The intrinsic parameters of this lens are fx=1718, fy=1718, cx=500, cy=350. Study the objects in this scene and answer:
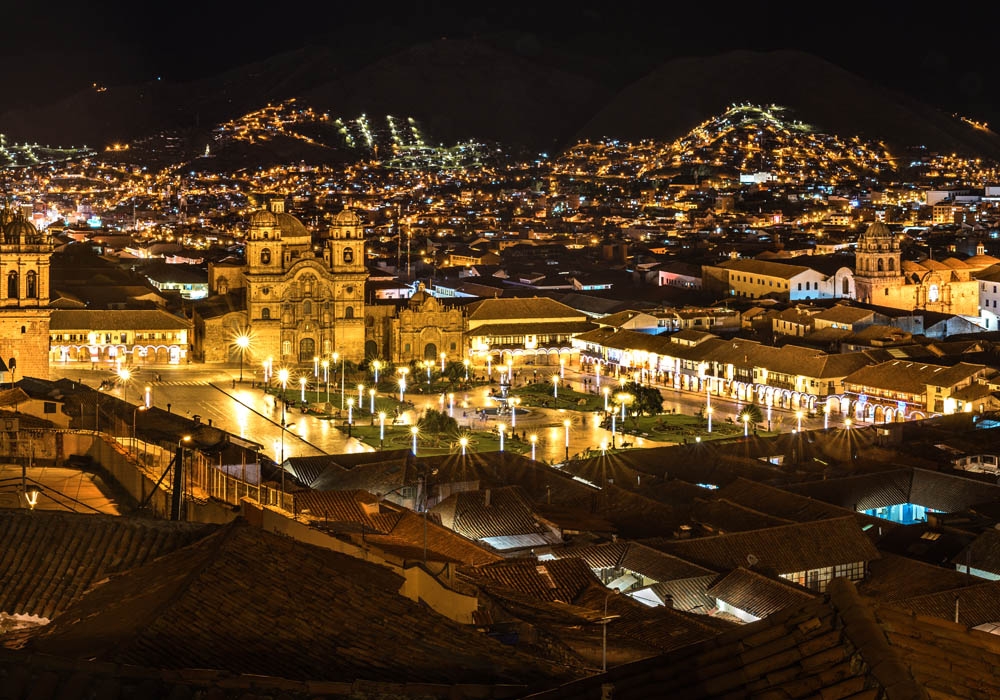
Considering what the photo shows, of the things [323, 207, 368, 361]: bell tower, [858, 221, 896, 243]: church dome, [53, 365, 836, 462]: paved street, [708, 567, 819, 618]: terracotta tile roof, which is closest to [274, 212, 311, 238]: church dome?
[323, 207, 368, 361]: bell tower

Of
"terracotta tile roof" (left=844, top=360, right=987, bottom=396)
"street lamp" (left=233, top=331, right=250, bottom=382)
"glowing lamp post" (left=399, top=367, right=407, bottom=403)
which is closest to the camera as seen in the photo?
"terracotta tile roof" (left=844, top=360, right=987, bottom=396)

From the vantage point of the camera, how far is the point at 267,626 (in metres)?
5.87

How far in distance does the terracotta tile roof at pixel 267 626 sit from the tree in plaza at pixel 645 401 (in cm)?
2446

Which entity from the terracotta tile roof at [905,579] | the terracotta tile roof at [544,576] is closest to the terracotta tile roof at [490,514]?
the terracotta tile roof at [544,576]

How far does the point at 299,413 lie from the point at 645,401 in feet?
20.7

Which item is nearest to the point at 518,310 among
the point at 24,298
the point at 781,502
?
the point at 24,298

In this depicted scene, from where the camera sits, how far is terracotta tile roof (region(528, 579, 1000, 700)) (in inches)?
136

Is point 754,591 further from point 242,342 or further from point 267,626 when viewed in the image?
point 242,342

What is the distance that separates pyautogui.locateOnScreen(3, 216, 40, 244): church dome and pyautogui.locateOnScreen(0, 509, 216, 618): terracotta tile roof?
2033cm

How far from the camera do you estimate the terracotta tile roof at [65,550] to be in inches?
277

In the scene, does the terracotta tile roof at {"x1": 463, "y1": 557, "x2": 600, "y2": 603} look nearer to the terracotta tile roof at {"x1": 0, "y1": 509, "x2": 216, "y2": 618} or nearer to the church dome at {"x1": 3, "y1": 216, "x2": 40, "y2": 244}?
the terracotta tile roof at {"x1": 0, "y1": 509, "x2": 216, "y2": 618}

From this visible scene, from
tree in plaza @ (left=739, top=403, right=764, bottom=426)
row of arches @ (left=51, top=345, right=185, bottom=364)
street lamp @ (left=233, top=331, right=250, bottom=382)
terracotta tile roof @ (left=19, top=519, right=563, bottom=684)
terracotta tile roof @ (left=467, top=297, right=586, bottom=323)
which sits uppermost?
terracotta tile roof @ (left=467, top=297, right=586, bottom=323)

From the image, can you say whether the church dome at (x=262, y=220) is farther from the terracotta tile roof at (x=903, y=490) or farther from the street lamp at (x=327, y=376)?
the terracotta tile roof at (x=903, y=490)

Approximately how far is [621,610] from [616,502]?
7.09m
